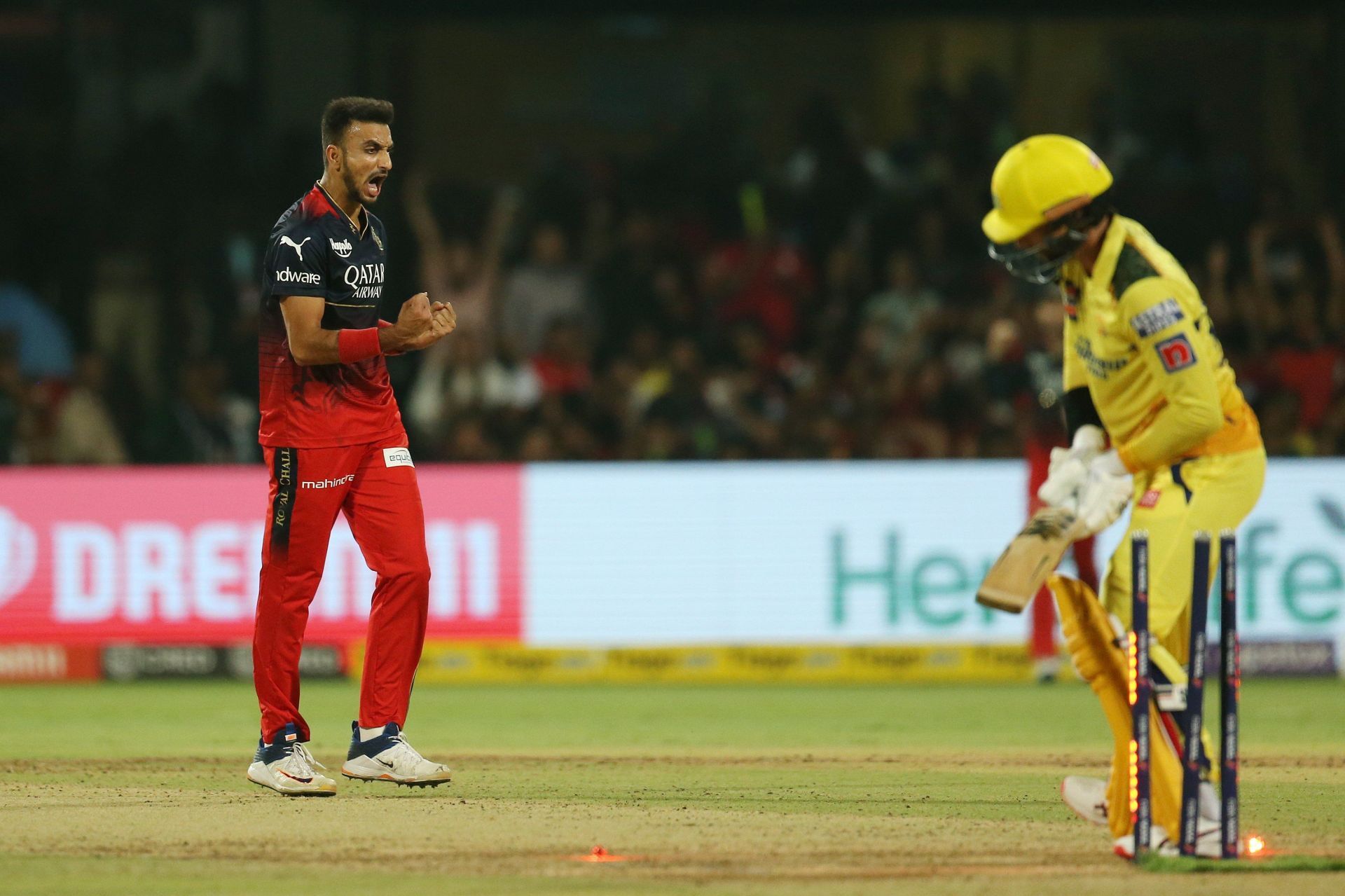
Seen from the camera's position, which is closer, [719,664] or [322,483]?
[322,483]

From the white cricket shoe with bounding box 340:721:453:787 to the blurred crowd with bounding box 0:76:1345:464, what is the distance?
7.02m

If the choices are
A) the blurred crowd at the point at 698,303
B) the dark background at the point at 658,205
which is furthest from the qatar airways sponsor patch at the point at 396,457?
the dark background at the point at 658,205

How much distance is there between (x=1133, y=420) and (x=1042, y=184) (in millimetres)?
783

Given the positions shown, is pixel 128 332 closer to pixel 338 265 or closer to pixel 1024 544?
pixel 338 265

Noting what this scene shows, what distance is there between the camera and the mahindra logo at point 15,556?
13453 mm

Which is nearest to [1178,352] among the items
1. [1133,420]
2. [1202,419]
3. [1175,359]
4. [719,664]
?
[1175,359]

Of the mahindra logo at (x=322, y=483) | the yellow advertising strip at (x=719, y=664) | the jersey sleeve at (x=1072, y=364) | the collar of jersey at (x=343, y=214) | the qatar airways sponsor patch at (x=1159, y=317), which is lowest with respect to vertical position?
the yellow advertising strip at (x=719, y=664)

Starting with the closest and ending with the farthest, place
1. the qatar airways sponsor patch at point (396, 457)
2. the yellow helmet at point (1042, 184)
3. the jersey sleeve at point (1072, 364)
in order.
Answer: the yellow helmet at point (1042, 184) < the jersey sleeve at point (1072, 364) < the qatar airways sponsor patch at point (396, 457)

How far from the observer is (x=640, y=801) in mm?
7438

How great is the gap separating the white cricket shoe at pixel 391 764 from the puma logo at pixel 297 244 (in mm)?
1793

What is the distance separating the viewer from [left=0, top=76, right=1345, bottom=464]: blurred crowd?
1522 cm

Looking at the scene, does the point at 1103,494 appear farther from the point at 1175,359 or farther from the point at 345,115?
the point at 345,115

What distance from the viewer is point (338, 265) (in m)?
7.50

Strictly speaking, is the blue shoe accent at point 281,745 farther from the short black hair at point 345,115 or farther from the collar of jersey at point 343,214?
Answer: the short black hair at point 345,115
